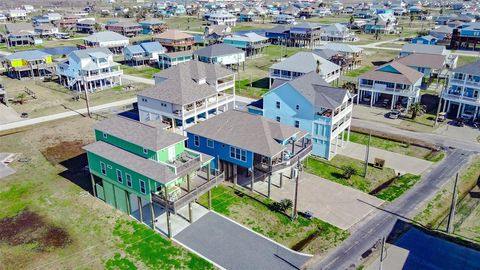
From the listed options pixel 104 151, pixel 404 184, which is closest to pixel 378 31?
pixel 404 184

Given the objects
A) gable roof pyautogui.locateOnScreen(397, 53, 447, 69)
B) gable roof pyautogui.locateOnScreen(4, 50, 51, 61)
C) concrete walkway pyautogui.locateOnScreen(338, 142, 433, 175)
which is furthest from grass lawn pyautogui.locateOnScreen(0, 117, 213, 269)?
gable roof pyautogui.locateOnScreen(397, 53, 447, 69)

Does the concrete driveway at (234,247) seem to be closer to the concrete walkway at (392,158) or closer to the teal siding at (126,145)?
the teal siding at (126,145)

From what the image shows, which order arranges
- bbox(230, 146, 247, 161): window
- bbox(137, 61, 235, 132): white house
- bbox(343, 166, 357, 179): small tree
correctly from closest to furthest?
bbox(230, 146, 247, 161): window → bbox(343, 166, 357, 179): small tree → bbox(137, 61, 235, 132): white house

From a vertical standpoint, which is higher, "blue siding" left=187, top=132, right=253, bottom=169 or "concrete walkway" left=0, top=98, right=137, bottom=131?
"blue siding" left=187, top=132, right=253, bottom=169

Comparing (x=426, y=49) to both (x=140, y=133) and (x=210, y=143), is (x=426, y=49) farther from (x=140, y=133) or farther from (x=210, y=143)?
(x=140, y=133)

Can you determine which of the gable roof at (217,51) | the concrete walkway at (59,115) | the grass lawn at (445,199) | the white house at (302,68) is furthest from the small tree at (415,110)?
the concrete walkway at (59,115)

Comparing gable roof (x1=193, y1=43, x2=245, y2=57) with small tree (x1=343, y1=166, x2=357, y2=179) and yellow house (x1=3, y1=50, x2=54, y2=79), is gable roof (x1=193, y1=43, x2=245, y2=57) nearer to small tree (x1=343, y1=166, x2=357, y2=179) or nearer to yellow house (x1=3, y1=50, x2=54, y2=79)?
yellow house (x1=3, y1=50, x2=54, y2=79)
